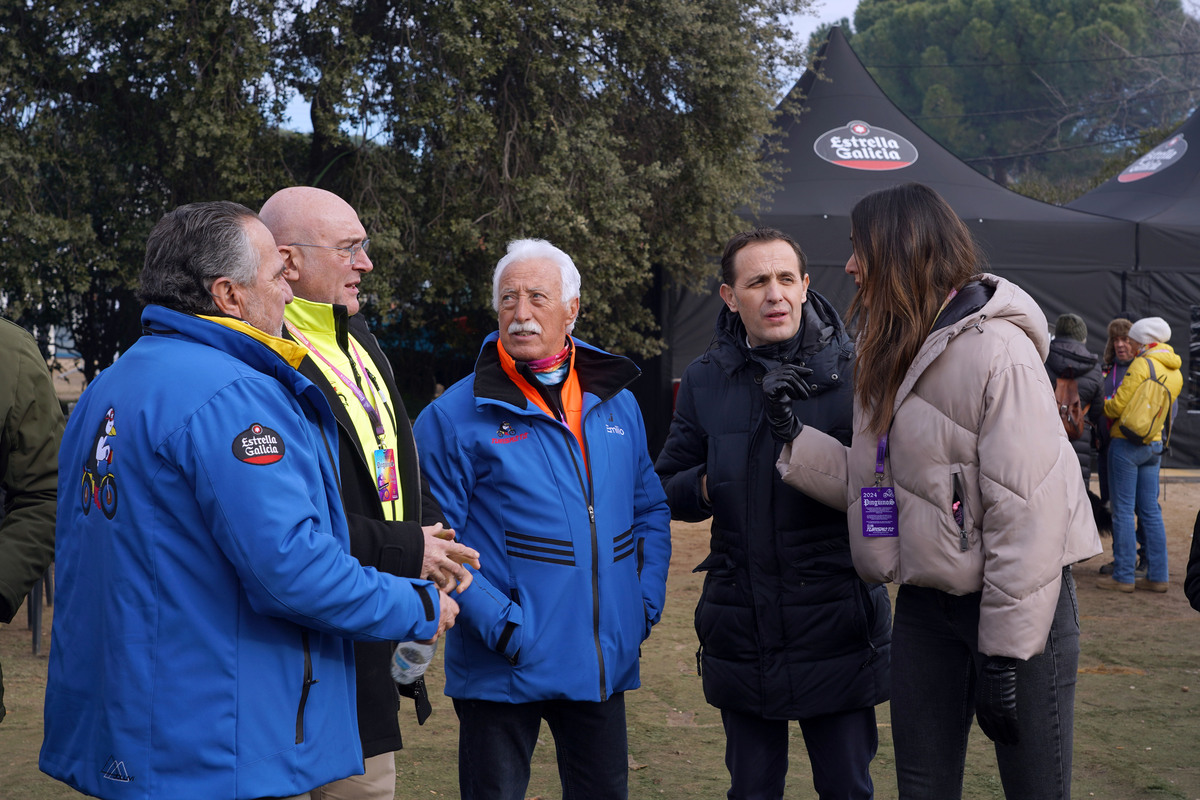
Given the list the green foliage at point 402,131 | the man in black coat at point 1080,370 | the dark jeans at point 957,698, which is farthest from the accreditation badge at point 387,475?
the green foliage at point 402,131

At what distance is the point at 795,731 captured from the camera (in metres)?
4.98

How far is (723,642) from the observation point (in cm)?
299

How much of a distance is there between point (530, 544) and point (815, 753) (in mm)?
1014

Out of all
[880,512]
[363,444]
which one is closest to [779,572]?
[880,512]

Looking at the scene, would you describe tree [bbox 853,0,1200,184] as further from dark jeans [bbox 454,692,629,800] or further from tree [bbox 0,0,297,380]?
dark jeans [bbox 454,692,629,800]

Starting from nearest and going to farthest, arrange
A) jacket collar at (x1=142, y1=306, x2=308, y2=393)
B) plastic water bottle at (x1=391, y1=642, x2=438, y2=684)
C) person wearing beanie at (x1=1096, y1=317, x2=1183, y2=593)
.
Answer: jacket collar at (x1=142, y1=306, x2=308, y2=393) < plastic water bottle at (x1=391, y1=642, x2=438, y2=684) < person wearing beanie at (x1=1096, y1=317, x2=1183, y2=593)

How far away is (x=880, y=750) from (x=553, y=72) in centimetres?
781

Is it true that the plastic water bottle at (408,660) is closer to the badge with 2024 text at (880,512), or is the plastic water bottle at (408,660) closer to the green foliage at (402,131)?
the badge with 2024 text at (880,512)

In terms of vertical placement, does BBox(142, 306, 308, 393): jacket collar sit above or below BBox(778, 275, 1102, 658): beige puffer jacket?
above

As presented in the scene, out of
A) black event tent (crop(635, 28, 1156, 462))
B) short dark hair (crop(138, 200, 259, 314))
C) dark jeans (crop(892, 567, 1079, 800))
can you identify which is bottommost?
dark jeans (crop(892, 567, 1079, 800))

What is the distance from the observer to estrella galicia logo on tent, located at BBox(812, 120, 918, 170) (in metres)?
14.4

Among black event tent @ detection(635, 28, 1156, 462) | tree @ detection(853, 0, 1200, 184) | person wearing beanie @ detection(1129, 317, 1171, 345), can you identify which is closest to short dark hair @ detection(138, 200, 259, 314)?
person wearing beanie @ detection(1129, 317, 1171, 345)

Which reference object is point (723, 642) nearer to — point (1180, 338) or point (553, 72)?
point (553, 72)

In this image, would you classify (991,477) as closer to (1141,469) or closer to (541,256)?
(541,256)
